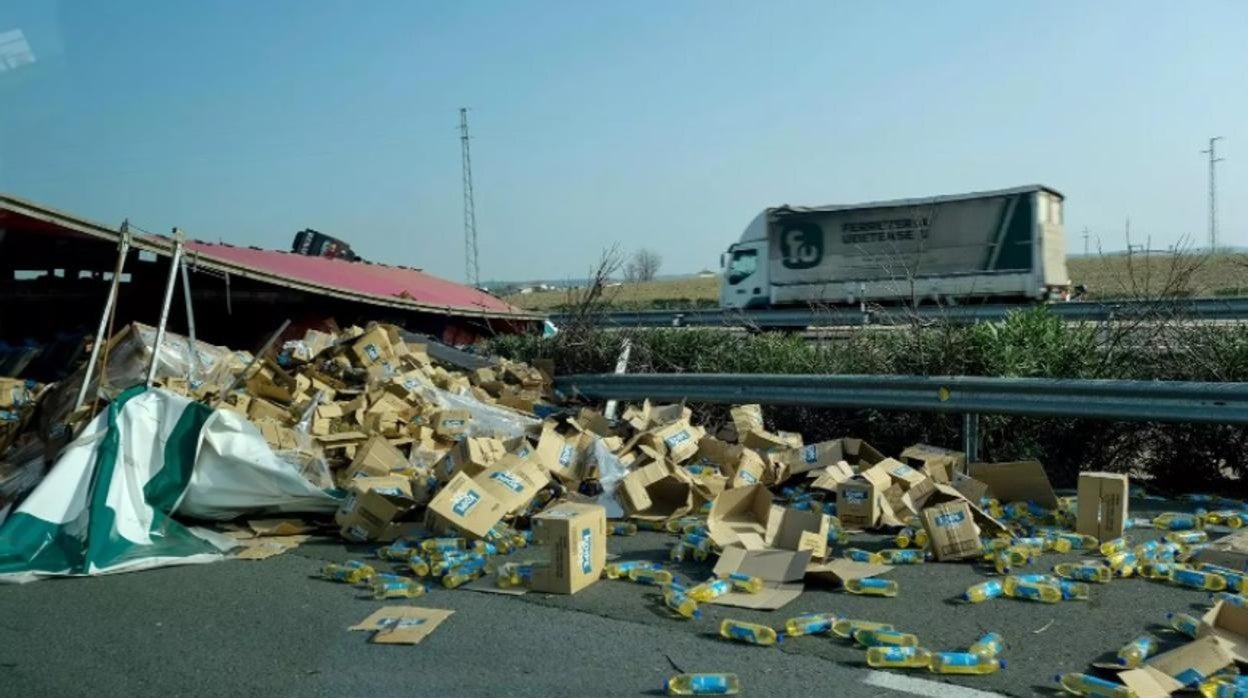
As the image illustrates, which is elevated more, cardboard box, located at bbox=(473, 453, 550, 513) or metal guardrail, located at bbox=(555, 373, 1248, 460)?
metal guardrail, located at bbox=(555, 373, 1248, 460)

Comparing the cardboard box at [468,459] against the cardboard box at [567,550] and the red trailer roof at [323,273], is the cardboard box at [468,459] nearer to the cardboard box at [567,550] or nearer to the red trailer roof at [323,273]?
the cardboard box at [567,550]

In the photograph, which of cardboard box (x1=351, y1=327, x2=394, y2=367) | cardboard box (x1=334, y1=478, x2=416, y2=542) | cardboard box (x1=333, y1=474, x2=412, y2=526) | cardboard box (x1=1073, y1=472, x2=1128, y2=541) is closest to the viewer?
cardboard box (x1=1073, y1=472, x2=1128, y2=541)

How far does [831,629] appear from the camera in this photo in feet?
15.4

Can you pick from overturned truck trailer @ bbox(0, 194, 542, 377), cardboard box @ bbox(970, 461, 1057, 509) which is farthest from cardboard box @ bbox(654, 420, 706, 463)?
overturned truck trailer @ bbox(0, 194, 542, 377)

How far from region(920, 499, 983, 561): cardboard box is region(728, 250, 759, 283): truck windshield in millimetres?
25780

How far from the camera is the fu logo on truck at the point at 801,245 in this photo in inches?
1194

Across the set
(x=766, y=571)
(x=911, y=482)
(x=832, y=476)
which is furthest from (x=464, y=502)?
(x=911, y=482)

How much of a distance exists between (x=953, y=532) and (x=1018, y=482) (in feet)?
4.45

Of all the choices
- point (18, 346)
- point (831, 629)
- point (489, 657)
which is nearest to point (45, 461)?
point (489, 657)

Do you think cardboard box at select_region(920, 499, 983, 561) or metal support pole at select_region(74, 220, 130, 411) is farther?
metal support pole at select_region(74, 220, 130, 411)

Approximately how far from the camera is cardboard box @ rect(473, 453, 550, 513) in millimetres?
6754

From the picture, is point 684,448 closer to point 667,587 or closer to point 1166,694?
point 667,587

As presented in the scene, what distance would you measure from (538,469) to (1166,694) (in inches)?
165

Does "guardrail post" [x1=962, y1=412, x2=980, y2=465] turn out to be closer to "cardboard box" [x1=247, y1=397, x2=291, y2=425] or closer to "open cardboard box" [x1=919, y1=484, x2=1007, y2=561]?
"open cardboard box" [x1=919, y1=484, x2=1007, y2=561]
